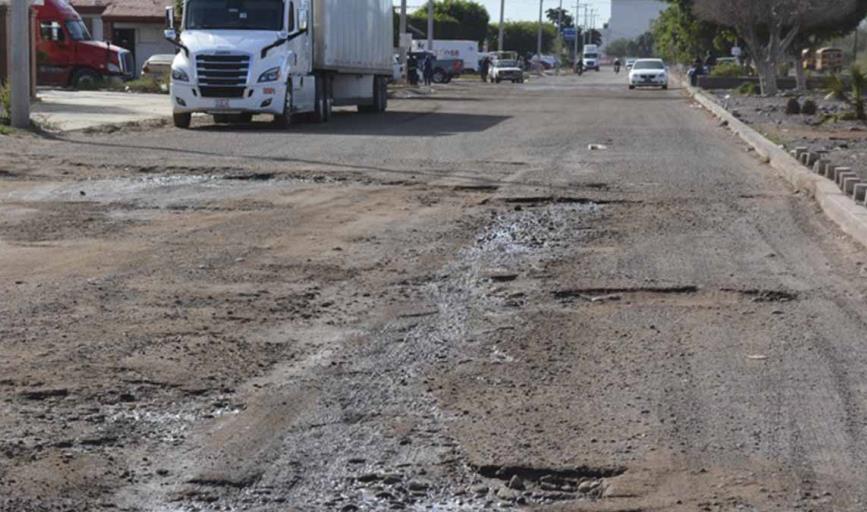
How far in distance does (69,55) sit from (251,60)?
22.1m

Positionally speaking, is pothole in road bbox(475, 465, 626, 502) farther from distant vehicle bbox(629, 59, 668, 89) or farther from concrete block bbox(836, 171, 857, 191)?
distant vehicle bbox(629, 59, 668, 89)

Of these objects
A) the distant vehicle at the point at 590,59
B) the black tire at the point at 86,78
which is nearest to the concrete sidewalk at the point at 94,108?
the black tire at the point at 86,78

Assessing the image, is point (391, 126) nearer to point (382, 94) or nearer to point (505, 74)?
point (382, 94)

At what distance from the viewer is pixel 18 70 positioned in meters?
23.3

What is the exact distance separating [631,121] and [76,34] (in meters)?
23.0

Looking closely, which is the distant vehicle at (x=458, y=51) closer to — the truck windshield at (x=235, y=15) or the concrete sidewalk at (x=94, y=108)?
the concrete sidewalk at (x=94, y=108)

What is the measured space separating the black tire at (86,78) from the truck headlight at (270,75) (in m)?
21.3

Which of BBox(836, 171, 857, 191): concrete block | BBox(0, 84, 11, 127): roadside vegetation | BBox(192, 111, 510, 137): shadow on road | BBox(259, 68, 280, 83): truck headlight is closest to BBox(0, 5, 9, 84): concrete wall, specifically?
BBox(192, 111, 510, 137): shadow on road

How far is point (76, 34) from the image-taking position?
47.0m

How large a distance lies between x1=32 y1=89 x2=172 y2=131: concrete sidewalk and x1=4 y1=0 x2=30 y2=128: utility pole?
0.65 m

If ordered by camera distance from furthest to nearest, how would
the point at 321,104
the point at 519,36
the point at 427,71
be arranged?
the point at 519,36
the point at 427,71
the point at 321,104

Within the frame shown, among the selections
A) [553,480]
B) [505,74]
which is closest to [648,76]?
[505,74]

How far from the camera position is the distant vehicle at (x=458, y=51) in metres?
94.5

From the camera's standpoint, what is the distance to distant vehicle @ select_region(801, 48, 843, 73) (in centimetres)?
6975
